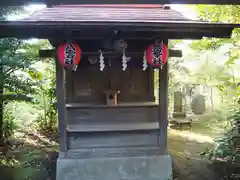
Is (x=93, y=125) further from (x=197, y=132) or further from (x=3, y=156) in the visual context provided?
(x=197, y=132)

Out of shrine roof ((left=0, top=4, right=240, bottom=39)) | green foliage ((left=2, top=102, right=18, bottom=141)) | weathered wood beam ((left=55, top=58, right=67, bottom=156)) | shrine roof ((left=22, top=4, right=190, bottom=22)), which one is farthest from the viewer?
green foliage ((left=2, top=102, right=18, bottom=141))

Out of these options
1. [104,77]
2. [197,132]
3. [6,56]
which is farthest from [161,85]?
[197,132]

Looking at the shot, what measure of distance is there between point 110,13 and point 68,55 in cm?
182

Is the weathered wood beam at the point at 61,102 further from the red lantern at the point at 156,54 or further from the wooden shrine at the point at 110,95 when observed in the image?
the red lantern at the point at 156,54

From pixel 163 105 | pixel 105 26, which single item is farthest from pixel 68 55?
pixel 163 105

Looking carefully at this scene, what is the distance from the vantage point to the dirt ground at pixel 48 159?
7.04 metres

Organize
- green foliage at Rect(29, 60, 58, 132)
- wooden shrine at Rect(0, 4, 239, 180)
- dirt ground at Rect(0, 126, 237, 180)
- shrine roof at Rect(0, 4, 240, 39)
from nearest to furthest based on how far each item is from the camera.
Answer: shrine roof at Rect(0, 4, 240, 39) → wooden shrine at Rect(0, 4, 239, 180) → dirt ground at Rect(0, 126, 237, 180) → green foliage at Rect(29, 60, 58, 132)

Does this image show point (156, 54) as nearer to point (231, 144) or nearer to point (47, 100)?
point (231, 144)

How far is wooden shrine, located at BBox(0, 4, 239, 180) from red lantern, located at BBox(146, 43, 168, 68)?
20 mm

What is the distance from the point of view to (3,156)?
8344mm

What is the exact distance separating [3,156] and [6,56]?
286 centimetres

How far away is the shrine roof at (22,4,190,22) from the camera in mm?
6207

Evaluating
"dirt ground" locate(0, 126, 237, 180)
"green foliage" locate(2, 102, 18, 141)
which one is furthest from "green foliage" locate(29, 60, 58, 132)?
"green foliage" locate(2, 102, 18, 141)

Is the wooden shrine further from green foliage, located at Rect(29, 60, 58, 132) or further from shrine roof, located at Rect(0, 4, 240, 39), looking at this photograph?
green foliage, located at Rect(29, 60, 58, 132)
